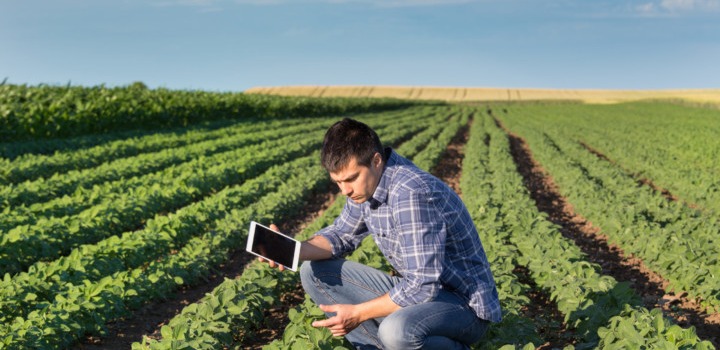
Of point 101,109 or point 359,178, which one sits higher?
point 359,178

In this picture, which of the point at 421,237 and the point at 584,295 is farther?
the point at 584,295

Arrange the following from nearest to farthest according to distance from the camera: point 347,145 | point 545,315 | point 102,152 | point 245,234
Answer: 1. point 347,145
2. point 545,315
3. point 245,234
4. point 102,152

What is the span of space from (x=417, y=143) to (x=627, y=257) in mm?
13284

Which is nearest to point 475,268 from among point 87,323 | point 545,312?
point 545,312

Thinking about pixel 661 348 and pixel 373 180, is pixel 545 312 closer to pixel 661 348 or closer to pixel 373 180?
pixel 661 348

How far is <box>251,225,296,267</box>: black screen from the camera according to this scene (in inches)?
160

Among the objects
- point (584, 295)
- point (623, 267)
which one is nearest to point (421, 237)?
point (584, 295)

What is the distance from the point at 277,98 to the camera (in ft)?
130

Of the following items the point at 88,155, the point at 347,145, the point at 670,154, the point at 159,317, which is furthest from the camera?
the point at 670,154

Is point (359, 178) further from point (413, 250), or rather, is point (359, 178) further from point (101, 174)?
point (101, 174)

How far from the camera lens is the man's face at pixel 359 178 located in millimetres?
3623

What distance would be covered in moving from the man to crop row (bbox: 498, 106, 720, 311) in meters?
3.85

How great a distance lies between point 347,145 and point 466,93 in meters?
102

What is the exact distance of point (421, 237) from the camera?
362 cm
